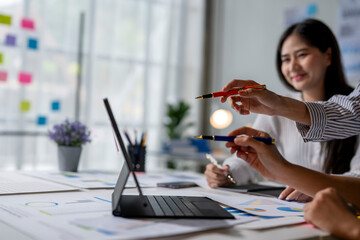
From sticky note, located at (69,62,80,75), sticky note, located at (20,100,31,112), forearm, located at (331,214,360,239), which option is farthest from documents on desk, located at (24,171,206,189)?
sticky note, located at (69,62,80,75)

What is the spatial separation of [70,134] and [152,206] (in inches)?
36.1

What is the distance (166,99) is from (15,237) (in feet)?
11.8

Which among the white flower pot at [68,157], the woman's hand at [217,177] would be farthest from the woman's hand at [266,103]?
the white flower pot at [68,157]

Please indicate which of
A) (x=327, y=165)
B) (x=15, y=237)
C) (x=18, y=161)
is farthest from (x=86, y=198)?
(x=18, y=161)

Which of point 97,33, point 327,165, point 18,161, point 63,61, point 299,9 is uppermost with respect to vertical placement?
point 299,9

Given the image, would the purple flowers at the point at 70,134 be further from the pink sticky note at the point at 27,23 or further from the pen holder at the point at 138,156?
the pink sticky note at the point at 27,23

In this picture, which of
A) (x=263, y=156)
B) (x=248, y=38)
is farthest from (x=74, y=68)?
(x=263, y=156)

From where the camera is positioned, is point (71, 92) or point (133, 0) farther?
point (133, 0)

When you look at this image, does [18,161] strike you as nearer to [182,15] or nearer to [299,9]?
[182,15]

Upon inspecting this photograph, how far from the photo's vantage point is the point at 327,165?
5.45ft

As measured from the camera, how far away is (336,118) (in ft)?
3.86

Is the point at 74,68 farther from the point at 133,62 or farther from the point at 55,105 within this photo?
the point at 133,62

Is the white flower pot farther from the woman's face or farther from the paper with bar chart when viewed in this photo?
the woman's face

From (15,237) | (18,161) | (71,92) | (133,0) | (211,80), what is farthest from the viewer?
(211,80)
